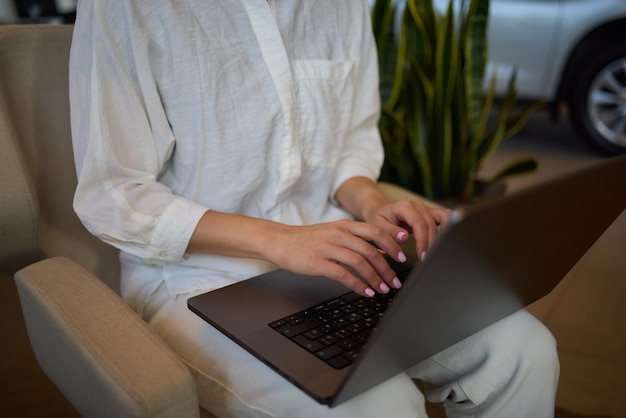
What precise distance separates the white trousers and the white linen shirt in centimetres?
12

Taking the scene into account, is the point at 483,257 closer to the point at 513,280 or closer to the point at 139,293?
the point at 513,280

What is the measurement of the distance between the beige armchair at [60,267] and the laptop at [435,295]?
0.34 feet

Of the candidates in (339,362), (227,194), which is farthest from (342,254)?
(227,194)

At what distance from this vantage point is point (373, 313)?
736 millimetres

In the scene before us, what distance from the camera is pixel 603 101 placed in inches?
125

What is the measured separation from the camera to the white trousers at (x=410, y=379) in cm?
68

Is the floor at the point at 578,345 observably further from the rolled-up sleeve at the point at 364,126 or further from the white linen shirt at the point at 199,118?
the white linen shirt at the point at 199,118

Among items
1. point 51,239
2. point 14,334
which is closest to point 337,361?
point 51,239

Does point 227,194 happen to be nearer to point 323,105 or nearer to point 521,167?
point 323,105

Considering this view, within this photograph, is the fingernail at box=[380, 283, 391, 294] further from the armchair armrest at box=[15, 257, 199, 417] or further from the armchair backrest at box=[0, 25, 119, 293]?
the armchair backrest at box=[0, 25, 119, 293]

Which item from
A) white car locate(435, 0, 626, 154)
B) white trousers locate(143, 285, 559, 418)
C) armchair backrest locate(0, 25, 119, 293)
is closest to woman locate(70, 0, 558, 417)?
white trousers locate(143, 285, 559, 418)

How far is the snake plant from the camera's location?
1.77m

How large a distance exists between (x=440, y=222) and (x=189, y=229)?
371 mm

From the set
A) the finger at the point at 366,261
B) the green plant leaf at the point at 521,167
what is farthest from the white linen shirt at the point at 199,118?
the green plant leaf at the point at 521,167
